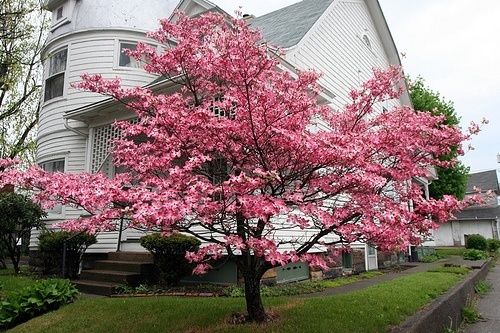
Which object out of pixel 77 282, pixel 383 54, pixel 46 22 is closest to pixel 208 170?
pixel 77 282

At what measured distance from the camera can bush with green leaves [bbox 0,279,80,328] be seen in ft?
19.6

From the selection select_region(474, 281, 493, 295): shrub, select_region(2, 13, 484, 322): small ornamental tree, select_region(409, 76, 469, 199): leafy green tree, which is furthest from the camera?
select_region(409, 76, 469, 199): leafy green tree

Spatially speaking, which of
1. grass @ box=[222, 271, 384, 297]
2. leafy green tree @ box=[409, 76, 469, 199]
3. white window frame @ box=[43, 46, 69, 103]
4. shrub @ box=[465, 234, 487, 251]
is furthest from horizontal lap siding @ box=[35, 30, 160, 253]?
shrub @ box=[465, 234, 487, 251]

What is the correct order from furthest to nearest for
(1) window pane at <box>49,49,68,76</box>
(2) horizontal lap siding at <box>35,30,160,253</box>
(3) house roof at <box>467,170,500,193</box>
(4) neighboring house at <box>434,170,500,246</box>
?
(3) house roof at <box>467,170,500,193</box> → (4) neighboring house at <box>434,170,500,246</box> → (1) window pane at <box>49,49,68,76</box> → (2) horizontal lap siding at <box>35,30,160,253</box>

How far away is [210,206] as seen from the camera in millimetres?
3646

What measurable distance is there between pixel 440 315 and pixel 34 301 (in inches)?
252

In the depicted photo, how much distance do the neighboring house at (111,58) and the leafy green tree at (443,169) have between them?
956 centimetres

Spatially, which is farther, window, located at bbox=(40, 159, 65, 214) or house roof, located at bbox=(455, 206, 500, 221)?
house roof, located at bbox=(455, 206, 500, 221)

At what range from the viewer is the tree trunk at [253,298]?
4.86m

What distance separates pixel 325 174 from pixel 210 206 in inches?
63.2

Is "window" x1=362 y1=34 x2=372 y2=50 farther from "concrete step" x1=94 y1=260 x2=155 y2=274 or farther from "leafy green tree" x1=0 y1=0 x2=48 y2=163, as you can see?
"leafy green tree" x1=0 y1=0 x2=48 y2=163

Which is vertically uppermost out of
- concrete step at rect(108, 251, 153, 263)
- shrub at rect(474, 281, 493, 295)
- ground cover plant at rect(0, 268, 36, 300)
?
concrete step at rect(108, 251, 153, 263)

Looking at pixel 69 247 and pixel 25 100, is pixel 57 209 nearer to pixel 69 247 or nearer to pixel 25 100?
pixel 69 247

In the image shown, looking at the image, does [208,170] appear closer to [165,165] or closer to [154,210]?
[165,165]
